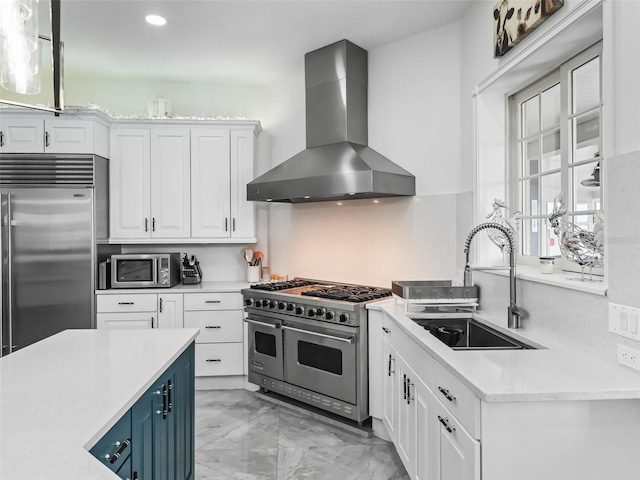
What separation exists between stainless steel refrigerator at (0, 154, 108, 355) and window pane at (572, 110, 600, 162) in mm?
3572

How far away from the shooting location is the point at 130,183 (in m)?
3.97

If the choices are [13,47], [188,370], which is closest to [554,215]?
[188,370]

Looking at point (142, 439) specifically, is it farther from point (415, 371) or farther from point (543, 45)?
point (543, 45)

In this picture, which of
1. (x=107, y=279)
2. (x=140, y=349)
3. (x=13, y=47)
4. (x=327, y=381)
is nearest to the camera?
(x=13, y=47)

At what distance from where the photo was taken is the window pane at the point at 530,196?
2586 millimetres

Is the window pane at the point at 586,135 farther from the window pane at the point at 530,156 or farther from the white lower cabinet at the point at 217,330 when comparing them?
the white lower cabinet at the point at 217,330

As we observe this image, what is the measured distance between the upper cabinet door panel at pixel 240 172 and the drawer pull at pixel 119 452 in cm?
278

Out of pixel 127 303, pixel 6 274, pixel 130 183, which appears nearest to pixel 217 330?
pixel 127 303

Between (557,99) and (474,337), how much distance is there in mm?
1395

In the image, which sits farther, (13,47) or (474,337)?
(474,337)

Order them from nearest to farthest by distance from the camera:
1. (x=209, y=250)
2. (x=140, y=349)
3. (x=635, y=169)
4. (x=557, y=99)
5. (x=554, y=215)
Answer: (x=635, y=169) → (x=140, y=349) → (x=554, y=215) → (x=557, y=99) → (x=209, y=250)

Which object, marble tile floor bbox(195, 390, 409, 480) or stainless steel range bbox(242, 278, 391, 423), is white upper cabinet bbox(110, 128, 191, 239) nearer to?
stainless steel range bbox(242, 278, 391, 423)

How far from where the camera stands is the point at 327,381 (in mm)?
3102

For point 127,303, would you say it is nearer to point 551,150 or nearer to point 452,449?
point 452,449
